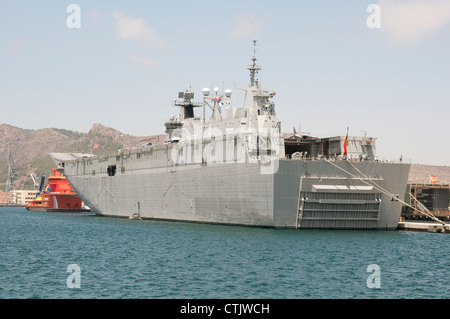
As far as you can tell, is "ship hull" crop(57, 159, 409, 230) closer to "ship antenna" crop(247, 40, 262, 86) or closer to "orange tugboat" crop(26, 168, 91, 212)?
"ship antenna" crop(247, 40, 262, 86)

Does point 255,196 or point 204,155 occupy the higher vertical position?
point 204,155

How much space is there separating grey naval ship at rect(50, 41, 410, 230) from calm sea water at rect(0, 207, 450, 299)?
→ 6.03 feet

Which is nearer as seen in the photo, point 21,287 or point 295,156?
point 21,287

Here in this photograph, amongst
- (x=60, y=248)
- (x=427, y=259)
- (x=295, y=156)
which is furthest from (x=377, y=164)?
(x=60, y=248)

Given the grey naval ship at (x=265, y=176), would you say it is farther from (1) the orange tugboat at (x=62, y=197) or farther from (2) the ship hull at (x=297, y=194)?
(1) the orange tugboat at (x=62, y=197)

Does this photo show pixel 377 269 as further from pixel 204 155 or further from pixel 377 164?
pixel 204 155

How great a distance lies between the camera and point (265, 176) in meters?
42.6

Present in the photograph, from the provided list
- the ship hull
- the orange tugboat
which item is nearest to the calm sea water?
the ship hull

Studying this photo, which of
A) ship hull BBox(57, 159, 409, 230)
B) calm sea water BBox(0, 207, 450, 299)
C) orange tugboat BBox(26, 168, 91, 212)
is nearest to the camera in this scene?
calm sea water BBox(0, 207, 450, 299)

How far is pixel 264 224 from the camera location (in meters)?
43.9

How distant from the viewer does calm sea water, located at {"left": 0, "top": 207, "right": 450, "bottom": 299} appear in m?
22.6

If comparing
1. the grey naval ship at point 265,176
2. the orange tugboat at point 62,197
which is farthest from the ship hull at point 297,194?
the orange tugboat at point 62,197
